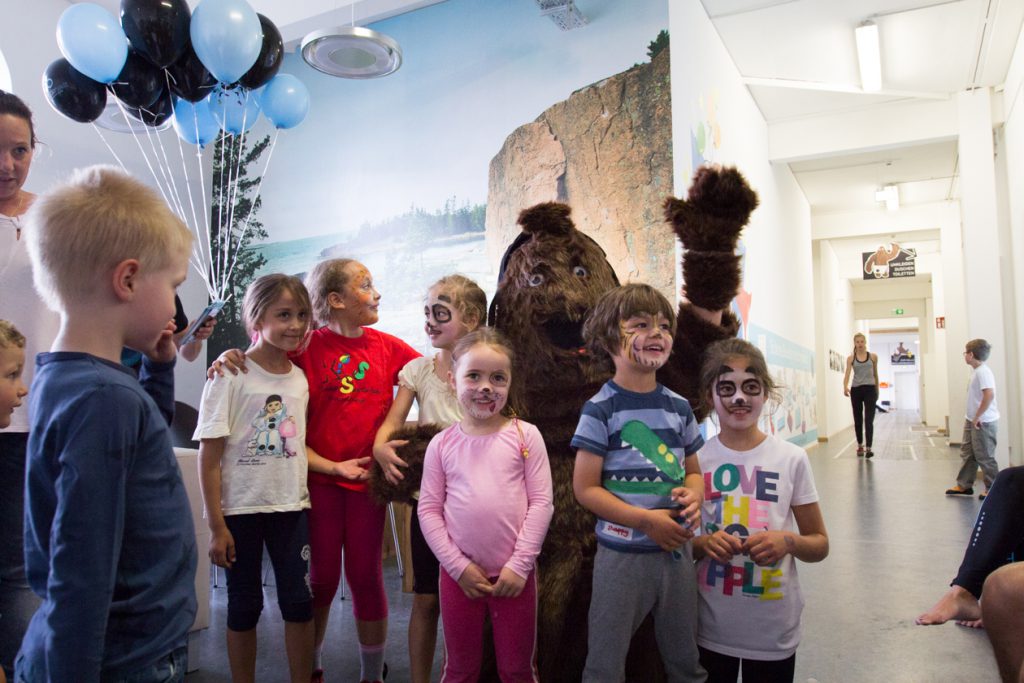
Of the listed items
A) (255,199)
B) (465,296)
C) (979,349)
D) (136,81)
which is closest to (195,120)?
(136,81)

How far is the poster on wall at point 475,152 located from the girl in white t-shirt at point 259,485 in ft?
10.1

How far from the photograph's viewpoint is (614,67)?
492 cm

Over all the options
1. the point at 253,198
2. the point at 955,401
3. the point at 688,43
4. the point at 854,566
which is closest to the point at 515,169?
the point at 688,43

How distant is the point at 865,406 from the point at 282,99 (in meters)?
7.89

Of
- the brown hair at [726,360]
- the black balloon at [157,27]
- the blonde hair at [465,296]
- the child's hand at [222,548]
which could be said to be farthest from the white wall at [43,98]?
the brown hair at [726,360]

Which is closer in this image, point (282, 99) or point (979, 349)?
point (282, 99)

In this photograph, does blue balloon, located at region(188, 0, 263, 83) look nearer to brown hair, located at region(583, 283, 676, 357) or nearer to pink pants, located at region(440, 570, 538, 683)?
brown hair, located at region(583, 283, 676, 357)

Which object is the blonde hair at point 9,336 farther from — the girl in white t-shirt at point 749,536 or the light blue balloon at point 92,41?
the light blue balloon at point 92,41

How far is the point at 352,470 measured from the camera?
6.49ft

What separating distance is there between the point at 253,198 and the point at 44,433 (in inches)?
251

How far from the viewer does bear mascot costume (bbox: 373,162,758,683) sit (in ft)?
5.73

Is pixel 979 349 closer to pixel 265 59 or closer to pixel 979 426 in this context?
pixel 979 426

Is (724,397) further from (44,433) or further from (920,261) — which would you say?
(920,261)

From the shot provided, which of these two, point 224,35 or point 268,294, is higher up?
point 224,35
